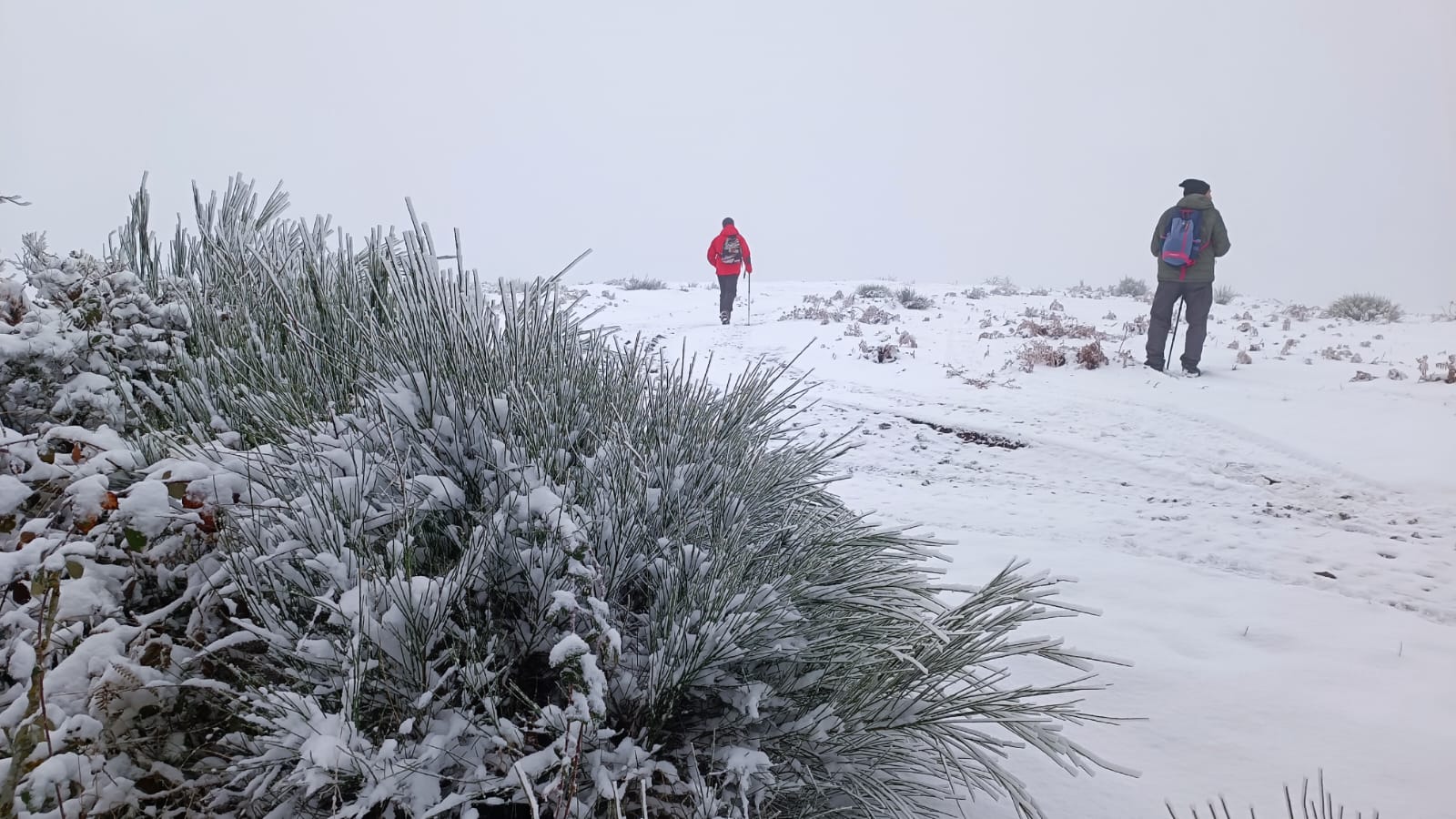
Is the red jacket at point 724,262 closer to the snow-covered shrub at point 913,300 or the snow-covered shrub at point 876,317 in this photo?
the snow-covered shrub at point 876,317

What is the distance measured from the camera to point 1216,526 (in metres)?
4.20

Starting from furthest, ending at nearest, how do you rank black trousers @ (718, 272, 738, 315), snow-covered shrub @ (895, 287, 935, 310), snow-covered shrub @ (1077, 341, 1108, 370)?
snow-covered shrub @ (895, 287, 935, 310) → black trousers @ (718, 272, 738, 315) → snow-covered shrub @ (1077, 341, 1108, 370)

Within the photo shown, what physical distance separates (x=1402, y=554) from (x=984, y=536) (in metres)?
2.28

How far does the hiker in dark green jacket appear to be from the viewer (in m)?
8.84

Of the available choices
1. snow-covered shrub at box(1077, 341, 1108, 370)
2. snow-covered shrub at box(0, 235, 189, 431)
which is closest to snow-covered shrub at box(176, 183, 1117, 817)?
snow-covered shrub at box(0, 235, 189, 431)

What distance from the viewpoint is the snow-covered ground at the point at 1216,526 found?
2039mm

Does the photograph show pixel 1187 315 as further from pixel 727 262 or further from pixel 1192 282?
pixel 727 262

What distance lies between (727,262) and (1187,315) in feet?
26.3

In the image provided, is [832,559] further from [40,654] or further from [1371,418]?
[1371,418]

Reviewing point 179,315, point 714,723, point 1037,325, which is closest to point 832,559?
point 714,723

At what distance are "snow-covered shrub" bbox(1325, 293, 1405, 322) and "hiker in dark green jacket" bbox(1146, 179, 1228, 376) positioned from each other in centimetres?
823

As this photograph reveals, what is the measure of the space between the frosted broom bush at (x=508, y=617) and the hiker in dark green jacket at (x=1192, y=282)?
28.9 ft

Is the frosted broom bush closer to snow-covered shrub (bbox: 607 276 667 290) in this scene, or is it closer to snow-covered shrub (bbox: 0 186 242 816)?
snow-covered shrub (bbox: 0 186 242 816)

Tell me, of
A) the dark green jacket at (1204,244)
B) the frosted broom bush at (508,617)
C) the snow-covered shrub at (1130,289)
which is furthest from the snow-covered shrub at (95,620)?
the snow-covered shrub at (1130,289)
